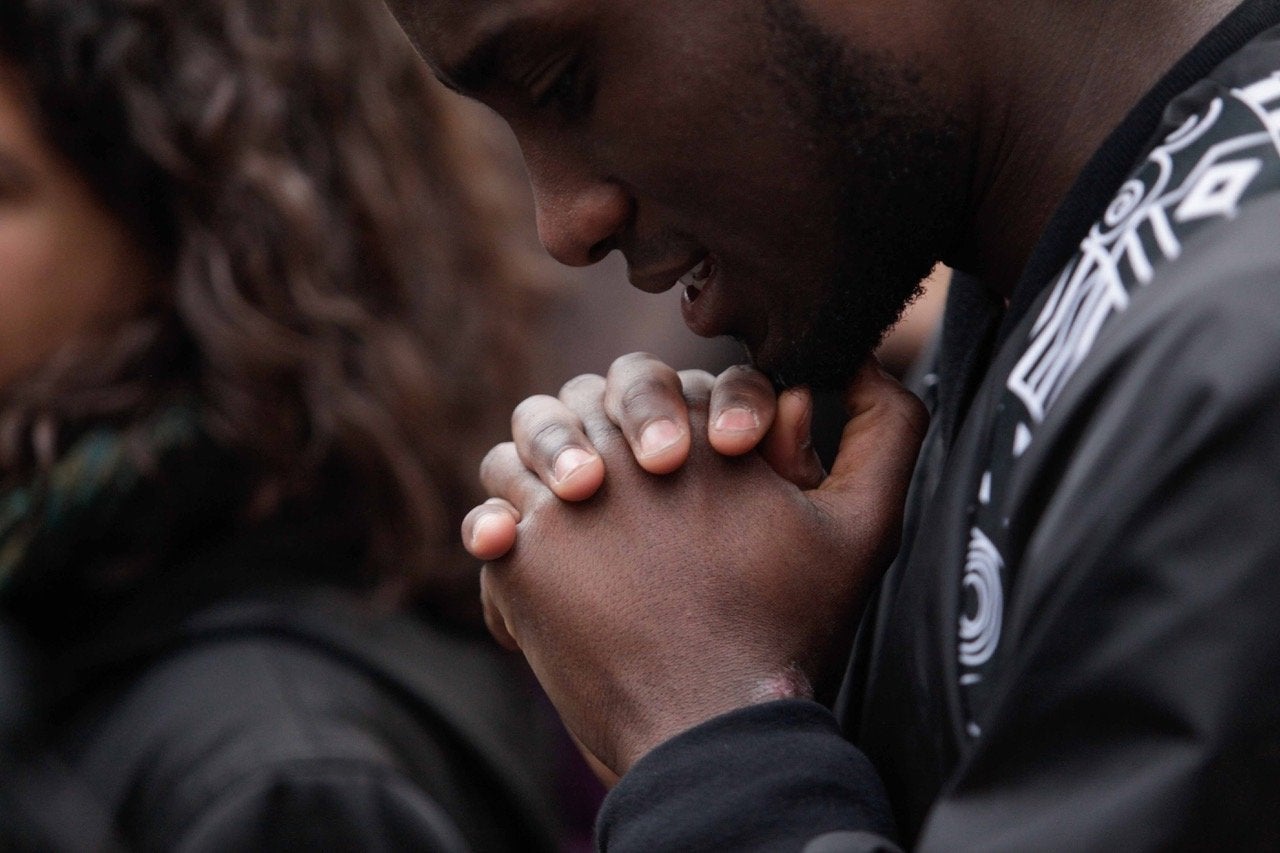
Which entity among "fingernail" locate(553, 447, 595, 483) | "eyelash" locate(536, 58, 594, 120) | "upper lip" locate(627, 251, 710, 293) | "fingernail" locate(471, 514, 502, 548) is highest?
"eyelash" locate(536, 58, 594, 120)

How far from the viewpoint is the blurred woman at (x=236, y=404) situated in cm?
269

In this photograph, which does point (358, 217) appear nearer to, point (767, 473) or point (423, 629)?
point (423, 629)

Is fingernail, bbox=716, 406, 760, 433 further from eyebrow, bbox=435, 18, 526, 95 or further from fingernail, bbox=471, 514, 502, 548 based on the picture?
eyebrow, bbox=435, 18, 526, 95

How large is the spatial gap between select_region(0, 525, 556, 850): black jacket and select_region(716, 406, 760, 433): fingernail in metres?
1.20

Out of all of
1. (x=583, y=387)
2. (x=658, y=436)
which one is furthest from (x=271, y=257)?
(x=658, y=436)

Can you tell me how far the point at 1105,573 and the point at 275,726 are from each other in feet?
5.94

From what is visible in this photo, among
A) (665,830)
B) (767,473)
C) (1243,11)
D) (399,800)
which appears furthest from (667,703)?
(399,800)

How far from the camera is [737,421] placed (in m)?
1.56

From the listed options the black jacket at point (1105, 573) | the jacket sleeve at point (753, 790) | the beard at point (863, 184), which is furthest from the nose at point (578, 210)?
the jacket sleeve at point (753, 790)

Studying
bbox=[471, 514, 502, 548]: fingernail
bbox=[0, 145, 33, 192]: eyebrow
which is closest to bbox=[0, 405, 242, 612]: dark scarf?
bbox=[0, 145, 33, 192]: eyebrow

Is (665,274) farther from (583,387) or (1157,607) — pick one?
(1157,607)

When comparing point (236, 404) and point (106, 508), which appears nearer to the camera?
point (106, 508)

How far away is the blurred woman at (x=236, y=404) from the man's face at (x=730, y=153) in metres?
1.26

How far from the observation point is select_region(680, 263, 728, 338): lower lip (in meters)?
1.65
